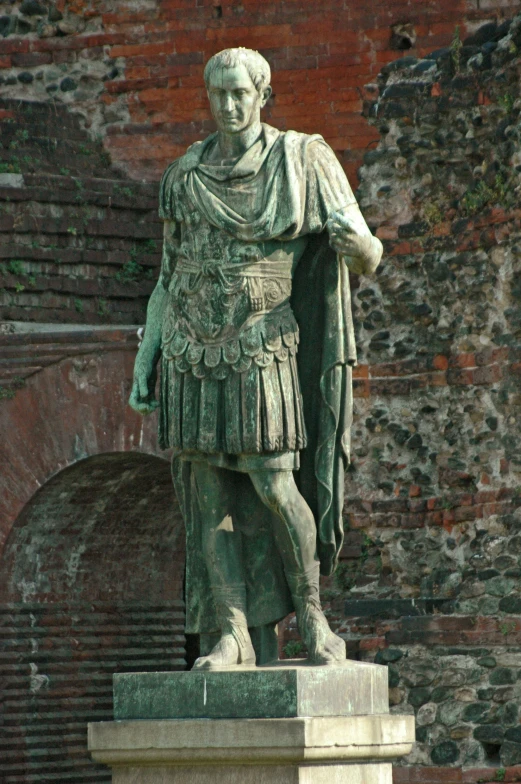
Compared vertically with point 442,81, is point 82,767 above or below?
below

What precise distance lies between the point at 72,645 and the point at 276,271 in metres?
5.89

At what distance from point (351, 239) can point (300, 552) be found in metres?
1.09

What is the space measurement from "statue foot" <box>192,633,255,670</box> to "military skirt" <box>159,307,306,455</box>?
25.7 inches

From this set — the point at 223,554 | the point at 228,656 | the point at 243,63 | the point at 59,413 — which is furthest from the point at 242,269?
the point at 59,413

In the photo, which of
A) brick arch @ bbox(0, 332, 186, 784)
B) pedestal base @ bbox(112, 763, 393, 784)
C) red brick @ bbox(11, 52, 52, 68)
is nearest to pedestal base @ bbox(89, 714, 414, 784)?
pedestal base @ bbox(112, 763, 393, 784)

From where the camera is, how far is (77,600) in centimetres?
1246

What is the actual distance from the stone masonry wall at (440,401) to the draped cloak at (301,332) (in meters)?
4.01

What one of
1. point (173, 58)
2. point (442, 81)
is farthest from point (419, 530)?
point (173, 58)

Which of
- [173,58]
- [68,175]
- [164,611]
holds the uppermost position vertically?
[173,58]

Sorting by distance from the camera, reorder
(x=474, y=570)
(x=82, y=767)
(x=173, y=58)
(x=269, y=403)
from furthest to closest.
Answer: (x=173, y=58) < (x=82, y=767) < (x=474, y=570) < (x=269, y=403)

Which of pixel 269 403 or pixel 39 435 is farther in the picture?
pixel 39 435

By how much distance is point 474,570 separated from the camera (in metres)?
11.6

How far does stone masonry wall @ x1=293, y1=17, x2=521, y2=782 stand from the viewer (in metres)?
11.2

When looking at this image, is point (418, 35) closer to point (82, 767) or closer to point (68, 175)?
point (68, 175)
